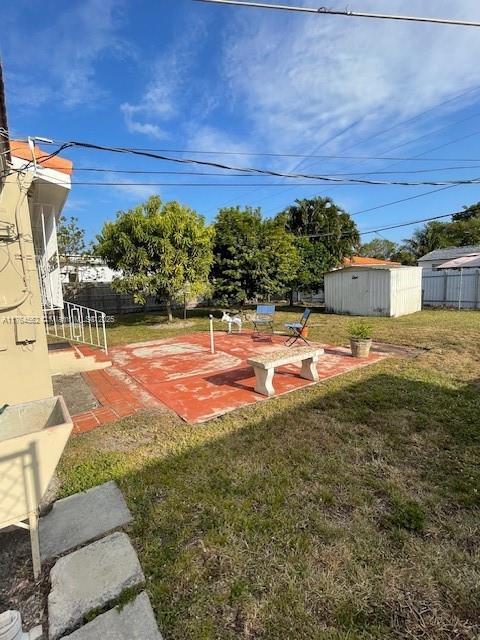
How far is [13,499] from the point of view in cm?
174

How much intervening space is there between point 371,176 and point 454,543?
8.83 meters

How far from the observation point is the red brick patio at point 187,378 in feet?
14.6

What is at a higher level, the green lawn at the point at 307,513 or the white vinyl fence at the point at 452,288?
the white vinyl fence at the point at 452,288

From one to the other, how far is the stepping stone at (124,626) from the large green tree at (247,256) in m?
12.4

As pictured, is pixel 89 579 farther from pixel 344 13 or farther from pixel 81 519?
pixel 344 13

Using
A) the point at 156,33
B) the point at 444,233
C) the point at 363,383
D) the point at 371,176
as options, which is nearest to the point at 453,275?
the point at 371,176

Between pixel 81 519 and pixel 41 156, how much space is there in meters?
4.21

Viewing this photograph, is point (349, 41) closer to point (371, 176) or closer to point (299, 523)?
point (371, 176)

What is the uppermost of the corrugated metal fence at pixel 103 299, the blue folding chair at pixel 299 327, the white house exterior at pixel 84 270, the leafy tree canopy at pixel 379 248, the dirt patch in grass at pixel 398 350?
the leafy tree canopy at pixel 379 248

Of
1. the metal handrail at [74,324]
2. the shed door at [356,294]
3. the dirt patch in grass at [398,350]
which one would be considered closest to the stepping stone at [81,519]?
the metal handrail at [74,324]

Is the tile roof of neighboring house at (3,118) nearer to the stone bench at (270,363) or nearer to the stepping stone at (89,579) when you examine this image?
the stepping stone at (89,579)

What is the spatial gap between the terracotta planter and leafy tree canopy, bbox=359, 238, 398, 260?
44.3 metres

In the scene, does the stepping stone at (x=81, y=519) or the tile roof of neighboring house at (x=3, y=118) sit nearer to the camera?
the stepping stone at (x=81, y=519)

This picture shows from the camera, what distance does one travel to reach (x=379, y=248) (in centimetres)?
4809
